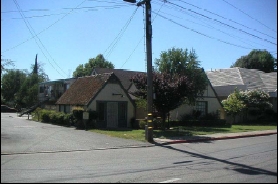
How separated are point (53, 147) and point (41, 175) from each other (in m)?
6.51

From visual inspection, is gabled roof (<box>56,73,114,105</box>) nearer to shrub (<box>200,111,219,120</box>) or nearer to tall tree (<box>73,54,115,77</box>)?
shrub (<box>200,111,219,120</box>)

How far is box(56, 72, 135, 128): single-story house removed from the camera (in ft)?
86.9

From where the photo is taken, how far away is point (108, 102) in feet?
88.9

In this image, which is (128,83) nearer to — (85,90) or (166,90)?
(85,90)

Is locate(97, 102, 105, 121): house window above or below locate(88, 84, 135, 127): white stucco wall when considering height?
below

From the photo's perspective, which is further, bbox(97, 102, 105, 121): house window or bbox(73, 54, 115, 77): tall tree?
bbox(73, 54, 115, 77): tall tree

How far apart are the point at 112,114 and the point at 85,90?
4.09 meters

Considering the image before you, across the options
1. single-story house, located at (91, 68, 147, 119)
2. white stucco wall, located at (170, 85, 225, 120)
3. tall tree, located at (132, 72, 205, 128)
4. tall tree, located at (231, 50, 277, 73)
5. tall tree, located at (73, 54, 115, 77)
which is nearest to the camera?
tall tree, located at (231, 50, 277, 73)

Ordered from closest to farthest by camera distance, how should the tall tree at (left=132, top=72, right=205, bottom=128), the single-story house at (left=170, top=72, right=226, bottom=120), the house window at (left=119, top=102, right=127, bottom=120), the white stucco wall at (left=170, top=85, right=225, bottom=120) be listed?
the tall tree at (left=132, top=72, right=205, bottom=128)
the house window at (left=119, top=102, right=127, bottom=120)
the white stucco wall at (left=170, top=85, right=225, bottom=120)
the single-story house at (left=170, top=72, right=226, bottom=120)

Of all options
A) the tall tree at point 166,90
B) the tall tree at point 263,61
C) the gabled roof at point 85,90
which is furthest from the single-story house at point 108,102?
the tall tree at point 263,61

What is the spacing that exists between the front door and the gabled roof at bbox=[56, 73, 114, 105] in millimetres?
1915

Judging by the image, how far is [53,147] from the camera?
1449cm

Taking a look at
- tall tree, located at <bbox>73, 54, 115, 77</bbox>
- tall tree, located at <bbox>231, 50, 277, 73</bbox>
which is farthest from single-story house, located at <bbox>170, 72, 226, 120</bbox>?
tall tree, located at <bbox>73, 54, 115, 77</bbox>

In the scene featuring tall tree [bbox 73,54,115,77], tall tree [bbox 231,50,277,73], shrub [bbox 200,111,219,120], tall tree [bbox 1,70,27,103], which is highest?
tall tree [bbox 73,54,115,77]
